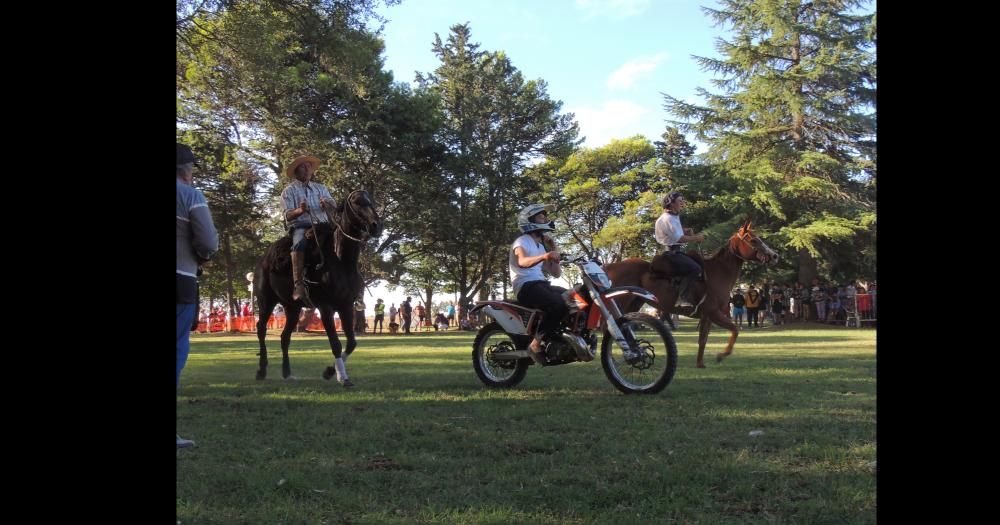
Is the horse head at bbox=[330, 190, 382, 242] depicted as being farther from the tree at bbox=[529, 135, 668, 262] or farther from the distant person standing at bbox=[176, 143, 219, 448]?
the tree at bbox=[529, 135, 668, 262]

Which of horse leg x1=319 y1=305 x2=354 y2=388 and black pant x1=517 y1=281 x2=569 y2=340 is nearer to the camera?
black pant x1=517 y1=281 x2=569 y2=340

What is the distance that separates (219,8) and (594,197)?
4248 centimetres

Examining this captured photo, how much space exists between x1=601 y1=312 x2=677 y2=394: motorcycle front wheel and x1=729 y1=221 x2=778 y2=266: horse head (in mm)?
4680

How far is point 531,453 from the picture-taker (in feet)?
16.0

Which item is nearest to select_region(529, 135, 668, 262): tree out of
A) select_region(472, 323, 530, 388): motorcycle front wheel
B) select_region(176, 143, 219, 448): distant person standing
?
select_region(472, 323, 530, 388): motorcycle front wheel

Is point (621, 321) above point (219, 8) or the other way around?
the other way around

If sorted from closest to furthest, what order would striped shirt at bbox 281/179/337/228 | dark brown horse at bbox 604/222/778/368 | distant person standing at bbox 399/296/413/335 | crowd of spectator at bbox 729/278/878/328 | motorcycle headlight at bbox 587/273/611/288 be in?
motorcycle headlight at bbox 587/273/611/288 < striped shirt at bbox 281/179/337/228 < dark brown horse at bbox 604/222/778/368 < crowd of spectator at bbox 729/278/878/328 < distant person standing at bbox 399/296/413/335

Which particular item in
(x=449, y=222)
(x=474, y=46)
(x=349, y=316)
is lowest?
(x=349, y=316)

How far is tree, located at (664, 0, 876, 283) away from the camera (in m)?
37.4
